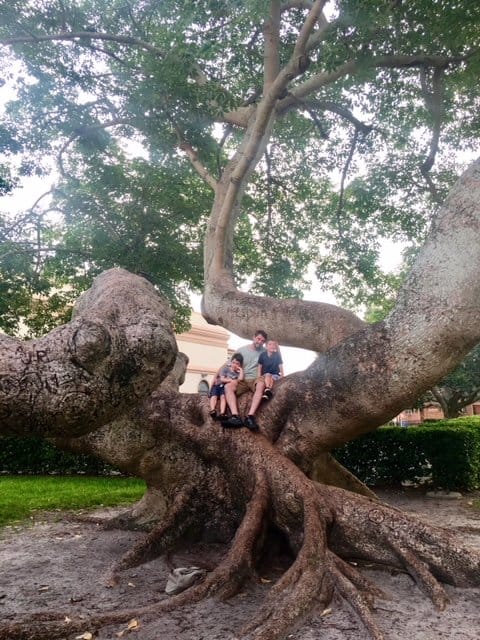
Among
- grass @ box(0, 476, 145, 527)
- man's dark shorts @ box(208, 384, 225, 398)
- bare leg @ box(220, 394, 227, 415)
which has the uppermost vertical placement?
man's dark shorts @ box(208, 384, 225, 398)

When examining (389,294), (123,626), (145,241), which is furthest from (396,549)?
(389,294)

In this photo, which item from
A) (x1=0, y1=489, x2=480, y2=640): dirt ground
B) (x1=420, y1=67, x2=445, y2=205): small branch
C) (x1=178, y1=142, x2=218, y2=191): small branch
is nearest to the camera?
(x1=0, y1=489, x2=480, y2=640): dirt ground

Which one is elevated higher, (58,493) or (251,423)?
(251,423)

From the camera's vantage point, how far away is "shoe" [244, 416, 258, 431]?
5.14 m

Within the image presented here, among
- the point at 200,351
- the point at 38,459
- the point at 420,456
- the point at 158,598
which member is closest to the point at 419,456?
the point at 420,456

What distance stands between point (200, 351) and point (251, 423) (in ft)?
90.9

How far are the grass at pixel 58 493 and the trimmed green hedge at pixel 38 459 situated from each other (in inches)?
17.5

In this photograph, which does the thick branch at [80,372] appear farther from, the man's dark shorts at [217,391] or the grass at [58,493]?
the grass at [58,493]

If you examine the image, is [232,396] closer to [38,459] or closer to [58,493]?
[58,493]

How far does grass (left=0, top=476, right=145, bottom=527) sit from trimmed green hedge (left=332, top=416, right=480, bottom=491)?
171 inches

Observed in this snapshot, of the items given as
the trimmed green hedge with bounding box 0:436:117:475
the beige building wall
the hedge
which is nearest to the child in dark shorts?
the hedge

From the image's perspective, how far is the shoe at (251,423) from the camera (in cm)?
514

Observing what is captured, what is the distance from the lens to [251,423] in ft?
16.9

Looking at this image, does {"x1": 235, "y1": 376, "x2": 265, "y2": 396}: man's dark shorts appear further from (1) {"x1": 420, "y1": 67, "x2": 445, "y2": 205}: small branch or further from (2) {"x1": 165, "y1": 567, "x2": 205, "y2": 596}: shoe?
(1) {"x1": 420, "y1": 67, "x2": 445, "y2": 205}: small branch
